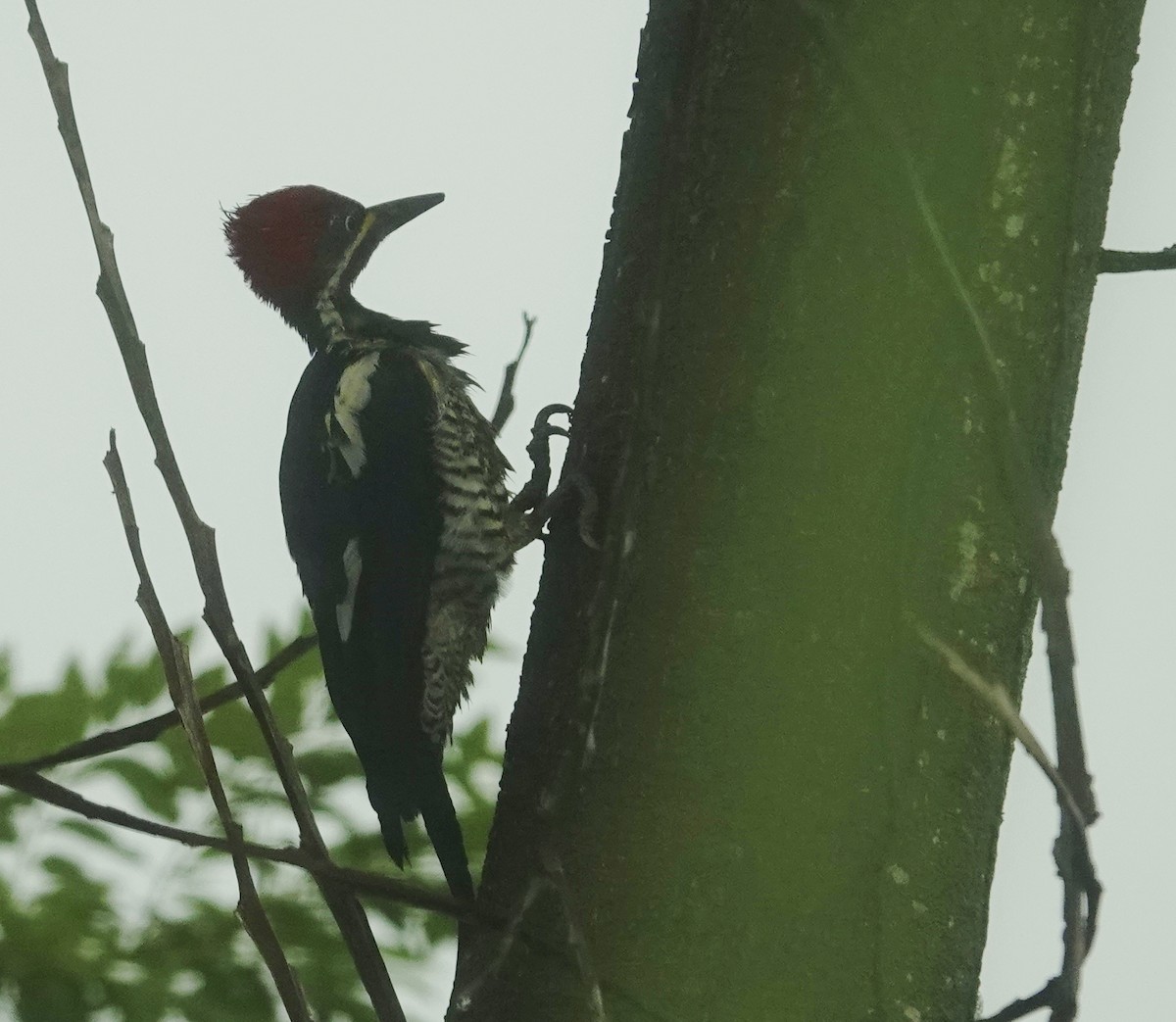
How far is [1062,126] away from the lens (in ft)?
4.62

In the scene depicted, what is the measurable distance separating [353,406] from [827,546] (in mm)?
1889

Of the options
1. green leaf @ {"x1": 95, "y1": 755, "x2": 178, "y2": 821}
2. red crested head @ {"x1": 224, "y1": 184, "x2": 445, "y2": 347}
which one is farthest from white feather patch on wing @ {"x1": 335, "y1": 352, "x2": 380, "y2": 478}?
green leaf @ {"x1": 95, "y1": 755, "x2": 178, "y2": 821}

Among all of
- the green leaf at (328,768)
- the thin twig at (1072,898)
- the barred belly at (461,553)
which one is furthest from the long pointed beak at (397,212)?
the thin twig at (1072,898)

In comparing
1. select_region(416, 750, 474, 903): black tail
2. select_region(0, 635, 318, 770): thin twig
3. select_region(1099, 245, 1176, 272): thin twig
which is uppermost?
select_region(1099, 245, 1176, 272): thin twig

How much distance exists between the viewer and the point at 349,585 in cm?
292

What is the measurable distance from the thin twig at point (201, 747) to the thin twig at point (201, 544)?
0.05 meters

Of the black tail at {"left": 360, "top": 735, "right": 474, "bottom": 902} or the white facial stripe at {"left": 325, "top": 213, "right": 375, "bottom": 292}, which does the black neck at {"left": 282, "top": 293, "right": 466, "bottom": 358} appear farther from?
the black tail at {"left": 360, "top": 735, "right": 474, "bottom": 902}

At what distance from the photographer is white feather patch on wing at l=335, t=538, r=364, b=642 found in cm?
283

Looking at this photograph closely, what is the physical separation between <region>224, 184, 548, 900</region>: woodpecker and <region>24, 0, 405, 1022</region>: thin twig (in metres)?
1.18

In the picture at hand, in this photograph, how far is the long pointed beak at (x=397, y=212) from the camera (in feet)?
12.5

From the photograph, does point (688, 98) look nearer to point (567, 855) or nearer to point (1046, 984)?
point (567, 855)

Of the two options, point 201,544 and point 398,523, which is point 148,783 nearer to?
point 398,523

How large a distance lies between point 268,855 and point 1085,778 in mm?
640

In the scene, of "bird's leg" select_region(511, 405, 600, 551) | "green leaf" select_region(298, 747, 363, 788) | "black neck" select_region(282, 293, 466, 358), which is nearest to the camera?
"green leaf" select_region(298, 747, 363, 788)
